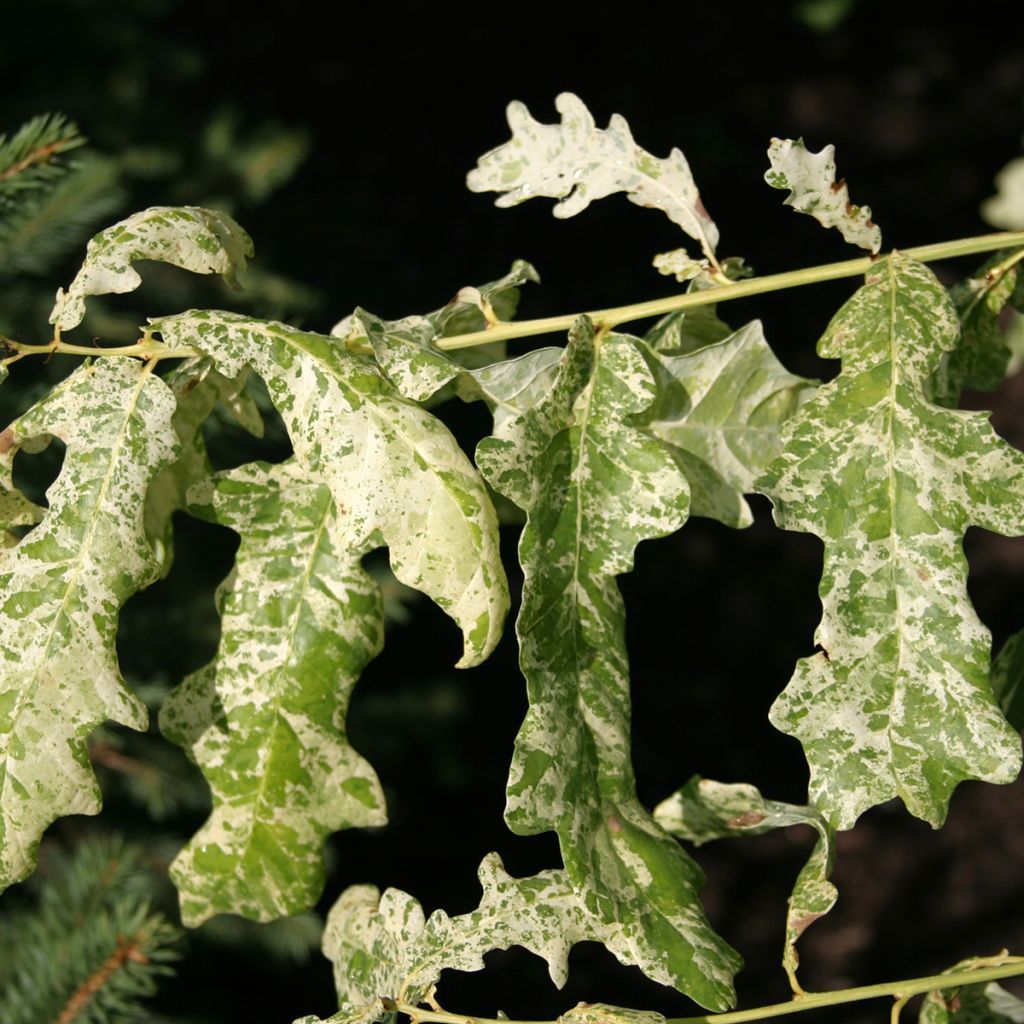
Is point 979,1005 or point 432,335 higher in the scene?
point 432,335

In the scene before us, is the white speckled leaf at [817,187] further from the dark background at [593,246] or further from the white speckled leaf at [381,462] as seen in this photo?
the dark background at [593,246]

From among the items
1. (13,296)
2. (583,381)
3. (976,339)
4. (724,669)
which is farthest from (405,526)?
(724,669)

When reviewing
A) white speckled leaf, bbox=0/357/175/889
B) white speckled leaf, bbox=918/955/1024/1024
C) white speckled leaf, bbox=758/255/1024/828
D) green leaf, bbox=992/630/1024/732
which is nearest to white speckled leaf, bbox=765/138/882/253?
white speckled leaf, bbox=758/255/1024/828

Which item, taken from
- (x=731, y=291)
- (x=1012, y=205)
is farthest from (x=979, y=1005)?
(x=1012, y=205)

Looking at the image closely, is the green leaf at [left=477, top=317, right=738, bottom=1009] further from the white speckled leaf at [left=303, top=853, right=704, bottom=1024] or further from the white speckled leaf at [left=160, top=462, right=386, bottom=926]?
the white speckled leaf at [left=160, top=462, right=386, bottom=926]

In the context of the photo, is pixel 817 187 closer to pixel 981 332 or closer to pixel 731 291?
pixel 731 291

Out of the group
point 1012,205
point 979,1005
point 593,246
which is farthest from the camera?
point 593,246
